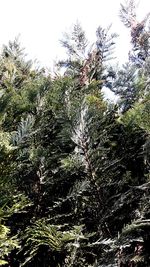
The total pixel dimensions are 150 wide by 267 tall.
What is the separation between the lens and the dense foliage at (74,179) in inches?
124

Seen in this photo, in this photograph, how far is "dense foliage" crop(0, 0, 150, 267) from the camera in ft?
10.3

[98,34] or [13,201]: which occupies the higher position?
[98,34]

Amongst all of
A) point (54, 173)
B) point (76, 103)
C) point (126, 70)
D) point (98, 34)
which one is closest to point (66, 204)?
point (54, 173)

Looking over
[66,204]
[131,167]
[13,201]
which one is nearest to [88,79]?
[131,167]

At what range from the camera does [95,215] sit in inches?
145

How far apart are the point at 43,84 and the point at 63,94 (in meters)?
0.37

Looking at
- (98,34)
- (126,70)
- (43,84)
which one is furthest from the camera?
(98,34)

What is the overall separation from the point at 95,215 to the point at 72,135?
0.89m

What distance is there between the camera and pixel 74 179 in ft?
13.3

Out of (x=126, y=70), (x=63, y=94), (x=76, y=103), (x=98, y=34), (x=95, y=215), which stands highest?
(x=98, y=34)

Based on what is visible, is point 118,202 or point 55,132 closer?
point 118,202

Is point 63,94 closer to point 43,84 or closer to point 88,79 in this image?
point 43,84

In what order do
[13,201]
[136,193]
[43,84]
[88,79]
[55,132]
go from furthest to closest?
1. [88,79]
2. [55,132]
3. [43,84]
4. [136,193]
5. [13,201]

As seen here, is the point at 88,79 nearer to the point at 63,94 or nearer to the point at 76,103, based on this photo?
the point at 63,94
